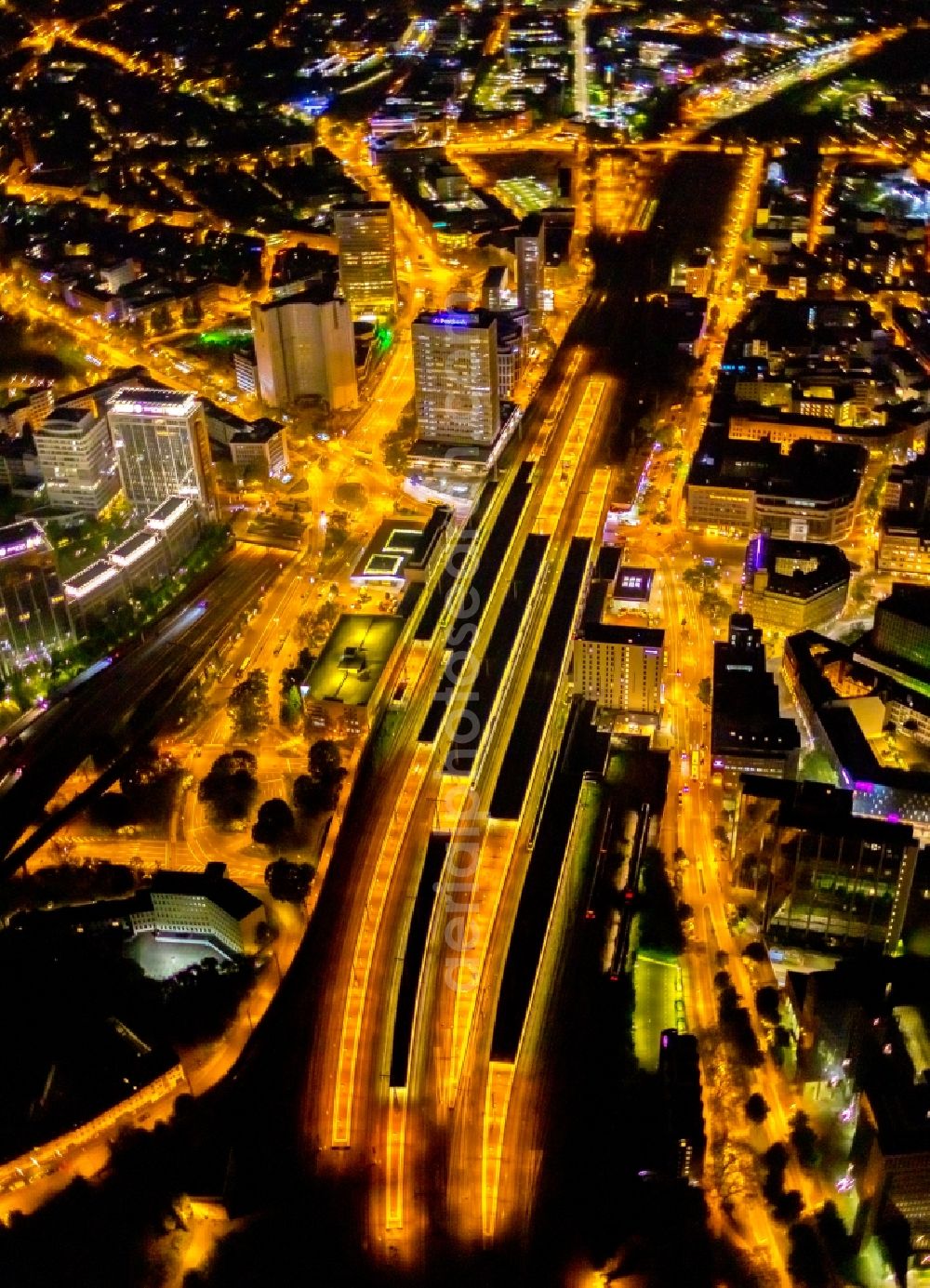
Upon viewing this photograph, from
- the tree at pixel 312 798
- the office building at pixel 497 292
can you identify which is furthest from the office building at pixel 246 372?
the tree at pixel 312 798

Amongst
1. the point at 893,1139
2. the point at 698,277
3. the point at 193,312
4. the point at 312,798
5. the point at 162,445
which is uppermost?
the point at 893,1139

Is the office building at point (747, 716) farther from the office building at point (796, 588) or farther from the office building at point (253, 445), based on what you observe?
the office building at point (253, 445)

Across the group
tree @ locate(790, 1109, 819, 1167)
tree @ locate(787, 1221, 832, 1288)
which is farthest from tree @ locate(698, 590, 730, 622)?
tree @ locate(787, 1221, 832, 1288)

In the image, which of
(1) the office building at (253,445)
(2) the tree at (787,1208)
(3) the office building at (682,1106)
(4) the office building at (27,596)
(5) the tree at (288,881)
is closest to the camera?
(2) the tree at (787,1208)

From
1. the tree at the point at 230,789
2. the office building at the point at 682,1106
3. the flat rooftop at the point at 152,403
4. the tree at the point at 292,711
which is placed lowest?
the tree at the point at 292,711

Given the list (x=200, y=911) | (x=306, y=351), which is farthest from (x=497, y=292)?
(x=200, y=911)

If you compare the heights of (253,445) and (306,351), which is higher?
(306,351)

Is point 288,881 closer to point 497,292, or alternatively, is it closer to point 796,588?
point 796,588
